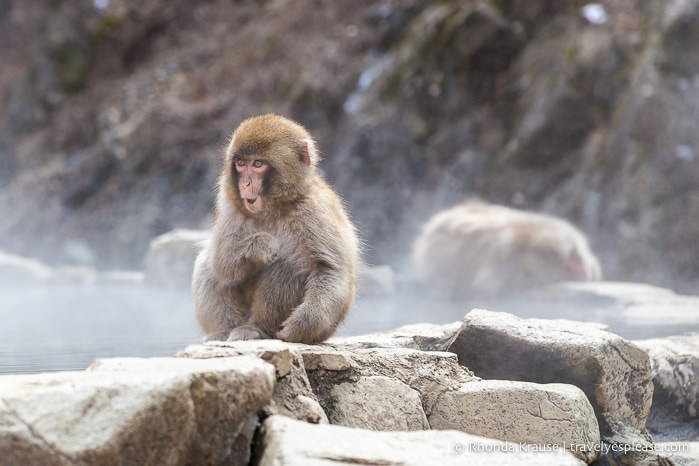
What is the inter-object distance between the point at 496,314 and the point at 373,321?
2404mm

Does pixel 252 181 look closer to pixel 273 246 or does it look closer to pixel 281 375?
pixel 273 246

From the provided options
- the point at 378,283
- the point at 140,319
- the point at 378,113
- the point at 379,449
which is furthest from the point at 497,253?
the point at 379,449

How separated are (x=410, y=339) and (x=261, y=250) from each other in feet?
2.62

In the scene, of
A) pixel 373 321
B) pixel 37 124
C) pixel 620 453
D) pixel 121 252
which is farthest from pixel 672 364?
pixel 37 124

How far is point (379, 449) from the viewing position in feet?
6.94

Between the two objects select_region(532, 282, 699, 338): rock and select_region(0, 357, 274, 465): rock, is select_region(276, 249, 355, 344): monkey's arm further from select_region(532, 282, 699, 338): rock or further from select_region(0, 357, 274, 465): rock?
select_region(532, 282, 699, 338): rock

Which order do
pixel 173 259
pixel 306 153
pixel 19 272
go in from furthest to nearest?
1. pixel 19 272
2. pixel 173 259
3. pixel 306 153

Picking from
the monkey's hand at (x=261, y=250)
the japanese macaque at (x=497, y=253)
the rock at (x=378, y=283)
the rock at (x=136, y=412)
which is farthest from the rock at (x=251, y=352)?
the japanese macaque at (x=497, y=253)

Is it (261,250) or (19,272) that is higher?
(19,272)

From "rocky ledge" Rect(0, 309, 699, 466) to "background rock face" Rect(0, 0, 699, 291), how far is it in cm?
237

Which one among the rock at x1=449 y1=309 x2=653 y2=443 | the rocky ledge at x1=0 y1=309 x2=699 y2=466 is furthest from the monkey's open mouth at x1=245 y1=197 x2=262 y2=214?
the rock at x1=449 y1=309 x2=653 y2=443

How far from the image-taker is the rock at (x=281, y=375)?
2461 millimetres

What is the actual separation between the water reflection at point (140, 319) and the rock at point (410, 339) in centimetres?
19

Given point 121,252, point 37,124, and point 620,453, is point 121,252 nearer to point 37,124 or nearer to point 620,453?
point 37,124
